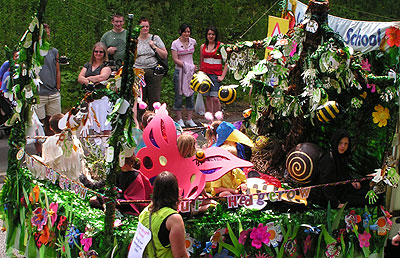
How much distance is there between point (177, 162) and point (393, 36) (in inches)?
87.4

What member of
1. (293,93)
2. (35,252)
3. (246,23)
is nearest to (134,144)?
(35,252)

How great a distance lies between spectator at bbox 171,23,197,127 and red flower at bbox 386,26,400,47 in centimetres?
551

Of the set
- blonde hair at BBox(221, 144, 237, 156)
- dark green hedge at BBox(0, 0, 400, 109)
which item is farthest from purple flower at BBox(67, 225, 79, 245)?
dark green hedge at BBox(0, 0, 400, 109)

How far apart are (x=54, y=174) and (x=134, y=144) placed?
1477 mm

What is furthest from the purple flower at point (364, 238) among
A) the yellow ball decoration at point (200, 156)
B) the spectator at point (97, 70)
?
the spectator at point (97, 70)

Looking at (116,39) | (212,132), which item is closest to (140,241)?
(212,132)

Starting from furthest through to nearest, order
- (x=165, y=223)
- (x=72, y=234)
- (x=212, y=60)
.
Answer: (x=212, y=60), (x=72, y=234), (x=165, y=223)

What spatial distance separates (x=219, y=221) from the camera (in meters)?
5.12

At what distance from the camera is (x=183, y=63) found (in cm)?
1083

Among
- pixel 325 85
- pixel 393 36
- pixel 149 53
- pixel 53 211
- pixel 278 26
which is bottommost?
pixel 53 211

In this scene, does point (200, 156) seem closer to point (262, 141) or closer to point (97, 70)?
point (262, 141)

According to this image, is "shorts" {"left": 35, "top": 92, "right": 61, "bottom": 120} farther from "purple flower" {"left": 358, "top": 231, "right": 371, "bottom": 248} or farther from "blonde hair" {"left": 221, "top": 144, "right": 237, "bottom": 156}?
"purple flower" {"left": 358, "top": 231, "right": 371, "bottom": 248}

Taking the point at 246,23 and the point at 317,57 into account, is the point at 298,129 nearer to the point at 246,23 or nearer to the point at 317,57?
the point at 317,57

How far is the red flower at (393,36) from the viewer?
5.35 metres
